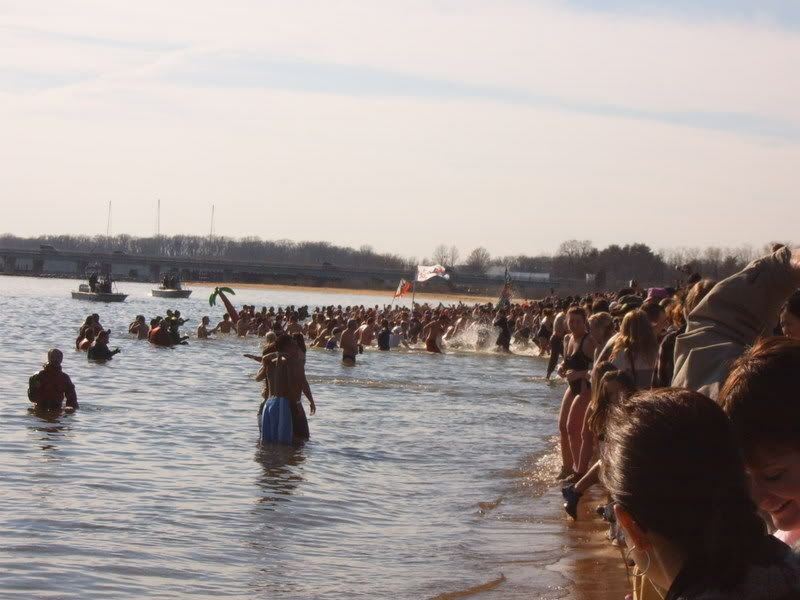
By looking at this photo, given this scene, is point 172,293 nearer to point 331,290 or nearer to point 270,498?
point 331,290

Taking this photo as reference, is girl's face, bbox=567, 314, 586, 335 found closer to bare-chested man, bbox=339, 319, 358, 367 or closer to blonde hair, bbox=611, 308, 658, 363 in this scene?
blonde hair, bbox=611, 308, 658, 363

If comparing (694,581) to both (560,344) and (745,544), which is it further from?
(560,344)

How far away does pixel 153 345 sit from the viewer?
3562 cm

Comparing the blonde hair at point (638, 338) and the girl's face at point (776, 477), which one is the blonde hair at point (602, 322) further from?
the girl's face at point (776, 477)

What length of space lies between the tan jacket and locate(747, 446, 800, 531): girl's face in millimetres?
A: 839

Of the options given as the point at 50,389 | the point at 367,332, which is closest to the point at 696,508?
the point at 50,389

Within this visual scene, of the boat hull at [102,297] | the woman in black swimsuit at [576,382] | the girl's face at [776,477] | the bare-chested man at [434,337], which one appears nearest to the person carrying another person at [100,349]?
the bare-chested man at [434,337]

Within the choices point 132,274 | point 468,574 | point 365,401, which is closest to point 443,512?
point 468,574

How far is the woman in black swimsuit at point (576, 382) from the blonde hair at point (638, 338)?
1871 millimetres

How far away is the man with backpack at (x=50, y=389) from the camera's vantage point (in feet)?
53.8

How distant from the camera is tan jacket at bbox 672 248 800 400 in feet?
10.9

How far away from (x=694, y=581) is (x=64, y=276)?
645ft

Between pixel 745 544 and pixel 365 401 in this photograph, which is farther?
pixel 365 401

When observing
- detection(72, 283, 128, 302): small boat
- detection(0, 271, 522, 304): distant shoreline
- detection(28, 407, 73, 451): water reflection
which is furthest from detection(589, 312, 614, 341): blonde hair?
detection(0, 271, 522, 304): distant shoreline
